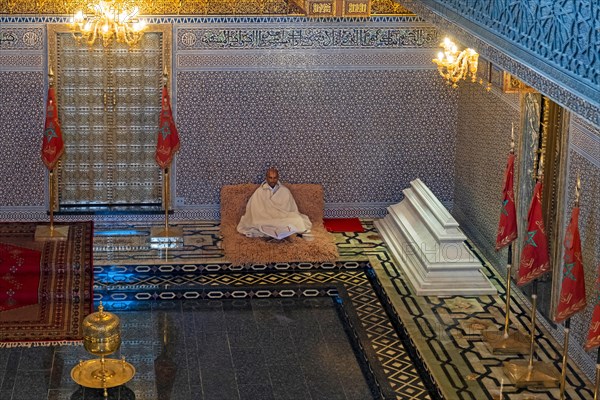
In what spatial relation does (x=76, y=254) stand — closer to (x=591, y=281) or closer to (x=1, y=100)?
(x=1, y=100)

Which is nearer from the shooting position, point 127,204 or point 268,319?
point 268,319

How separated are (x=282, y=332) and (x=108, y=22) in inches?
128

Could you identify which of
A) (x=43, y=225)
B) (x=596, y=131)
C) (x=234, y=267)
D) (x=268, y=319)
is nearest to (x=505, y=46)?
(x=596, y=131)

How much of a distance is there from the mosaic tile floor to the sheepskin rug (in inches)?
3.8

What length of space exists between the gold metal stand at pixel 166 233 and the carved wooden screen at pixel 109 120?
0.30 m

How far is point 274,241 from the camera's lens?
34.9ft

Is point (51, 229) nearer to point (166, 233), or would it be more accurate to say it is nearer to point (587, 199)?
point (166, 233)

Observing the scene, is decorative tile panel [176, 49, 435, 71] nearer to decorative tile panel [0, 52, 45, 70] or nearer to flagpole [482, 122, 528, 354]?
decorative tile panel [0, 52, 45, 70]

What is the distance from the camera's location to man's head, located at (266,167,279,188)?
11.0 m

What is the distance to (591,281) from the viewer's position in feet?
26.8

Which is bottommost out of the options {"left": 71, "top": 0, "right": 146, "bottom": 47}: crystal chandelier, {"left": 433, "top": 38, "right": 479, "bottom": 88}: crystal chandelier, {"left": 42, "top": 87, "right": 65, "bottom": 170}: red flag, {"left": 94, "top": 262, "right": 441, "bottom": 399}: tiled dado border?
{"left": 94, "top": 262, "right": 441, "bottom": 399}: tiled dado border

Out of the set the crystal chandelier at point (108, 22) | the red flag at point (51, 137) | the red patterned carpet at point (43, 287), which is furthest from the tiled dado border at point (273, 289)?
the crystal chandelier at point (108, 22)

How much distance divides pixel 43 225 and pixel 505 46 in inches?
232

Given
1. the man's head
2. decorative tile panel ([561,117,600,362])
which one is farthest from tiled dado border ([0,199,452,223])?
decorative tile panel ([561,117,600,362])
